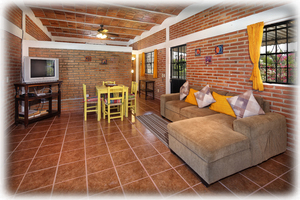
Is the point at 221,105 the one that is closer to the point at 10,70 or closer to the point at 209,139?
the point at 209,139

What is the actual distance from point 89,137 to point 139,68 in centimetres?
620

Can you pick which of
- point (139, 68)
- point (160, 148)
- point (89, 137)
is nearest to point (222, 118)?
→ point (160, 148)

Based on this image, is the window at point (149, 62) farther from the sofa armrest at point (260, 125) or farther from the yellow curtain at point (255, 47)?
the sofa armrest at point (260, 125)

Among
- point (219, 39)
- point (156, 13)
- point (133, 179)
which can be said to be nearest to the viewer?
point (133, 179)

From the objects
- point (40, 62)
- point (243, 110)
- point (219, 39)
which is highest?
point (219, 39)

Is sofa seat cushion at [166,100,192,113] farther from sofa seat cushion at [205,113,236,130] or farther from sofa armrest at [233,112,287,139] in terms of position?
sofa armrest at [233,112,287,139]

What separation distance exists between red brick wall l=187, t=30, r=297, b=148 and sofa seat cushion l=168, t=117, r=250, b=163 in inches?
46.0

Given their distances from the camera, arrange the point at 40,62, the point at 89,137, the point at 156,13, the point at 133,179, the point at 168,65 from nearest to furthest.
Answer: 1. the point at 133,179
2. the point at 89,137
3. the point at 40,62
4. the point at 156,13
5. the point at 168,65

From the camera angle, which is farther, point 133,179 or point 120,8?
point 120,8

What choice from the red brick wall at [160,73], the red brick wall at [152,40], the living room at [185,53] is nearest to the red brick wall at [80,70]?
the living room at [185,53]

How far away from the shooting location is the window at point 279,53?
2.50 m

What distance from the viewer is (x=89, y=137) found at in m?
3.00

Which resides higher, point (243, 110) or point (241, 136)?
point (243, 110)

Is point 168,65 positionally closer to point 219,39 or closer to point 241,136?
point 219,39
